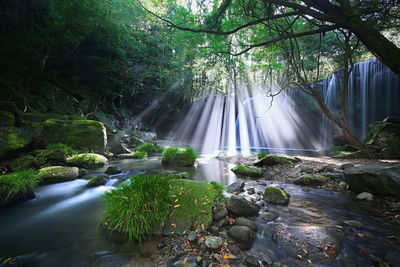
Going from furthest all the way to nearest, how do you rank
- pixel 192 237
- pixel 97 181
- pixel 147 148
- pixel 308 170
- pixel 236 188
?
pixel 147 148 < pixel 308 170 < pixel 97 181 < pixel 236 188 < pixel 192 237

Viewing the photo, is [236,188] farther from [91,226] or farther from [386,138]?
[386,138]

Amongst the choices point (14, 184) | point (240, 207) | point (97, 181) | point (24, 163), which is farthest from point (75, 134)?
point (240, 207)

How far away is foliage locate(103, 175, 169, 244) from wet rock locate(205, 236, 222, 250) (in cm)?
74

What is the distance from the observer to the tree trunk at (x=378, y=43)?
245 centimetres

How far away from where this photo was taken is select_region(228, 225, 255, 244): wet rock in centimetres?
212

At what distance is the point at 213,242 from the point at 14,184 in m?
4.83

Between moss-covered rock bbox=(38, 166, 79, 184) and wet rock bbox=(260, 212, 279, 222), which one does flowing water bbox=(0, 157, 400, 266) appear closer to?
wet rock bbox=(260, 212, 279, 222)

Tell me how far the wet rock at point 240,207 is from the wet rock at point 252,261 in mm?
921

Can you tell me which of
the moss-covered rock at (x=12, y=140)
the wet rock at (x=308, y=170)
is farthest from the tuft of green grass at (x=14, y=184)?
the wet rock at (x=308, y=170)

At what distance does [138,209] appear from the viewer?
2221 millimetres

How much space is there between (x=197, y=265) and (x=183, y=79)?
76.1 ft

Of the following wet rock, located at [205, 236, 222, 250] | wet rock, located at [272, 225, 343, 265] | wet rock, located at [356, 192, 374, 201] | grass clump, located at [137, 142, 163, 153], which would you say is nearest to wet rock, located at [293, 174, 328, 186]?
wet rock, located at [356, 192, 374, 201]

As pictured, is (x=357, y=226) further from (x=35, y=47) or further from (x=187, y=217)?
(x=35, y=47)

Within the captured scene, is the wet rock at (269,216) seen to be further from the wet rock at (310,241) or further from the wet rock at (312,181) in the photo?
the wet rock at (312,181)
